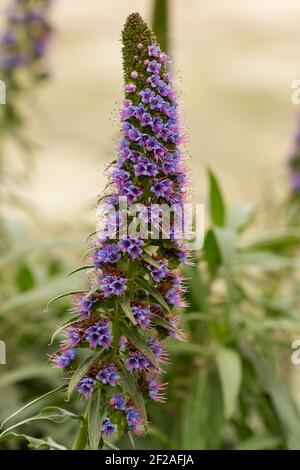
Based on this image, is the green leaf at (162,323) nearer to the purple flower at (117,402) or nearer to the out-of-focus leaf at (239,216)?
the purple flower at (117,402)

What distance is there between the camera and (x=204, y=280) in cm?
321

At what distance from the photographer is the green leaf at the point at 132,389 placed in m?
1.68

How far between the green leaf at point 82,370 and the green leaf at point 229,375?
0.86 metres

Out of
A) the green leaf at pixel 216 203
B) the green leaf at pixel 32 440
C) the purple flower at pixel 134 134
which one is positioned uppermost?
the purple flower at pixel 134 134

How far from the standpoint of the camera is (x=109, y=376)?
1687 mm

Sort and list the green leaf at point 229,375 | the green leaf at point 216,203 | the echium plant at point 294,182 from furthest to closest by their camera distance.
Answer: the echium plant at point 294,182 → the green leaf at point 216,203 → the green leaf at point 229,375

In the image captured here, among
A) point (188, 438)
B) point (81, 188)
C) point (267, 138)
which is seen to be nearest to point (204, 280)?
point (188, 438)

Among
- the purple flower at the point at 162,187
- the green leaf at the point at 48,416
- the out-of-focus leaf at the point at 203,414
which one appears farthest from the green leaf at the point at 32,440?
the out-of-focus leaf at the point at 203,414

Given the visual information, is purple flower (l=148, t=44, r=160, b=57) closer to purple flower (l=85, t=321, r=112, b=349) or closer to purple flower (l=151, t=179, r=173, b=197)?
purple flower (l=151, t=179, r=173, b=197)

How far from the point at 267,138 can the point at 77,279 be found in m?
5.33

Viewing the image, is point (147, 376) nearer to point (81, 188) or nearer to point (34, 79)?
point (34, 79)

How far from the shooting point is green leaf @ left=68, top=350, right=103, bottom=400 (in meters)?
1.63

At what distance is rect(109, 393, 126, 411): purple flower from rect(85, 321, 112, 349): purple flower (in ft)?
0.34

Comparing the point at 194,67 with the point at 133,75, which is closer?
the point at 133,75
